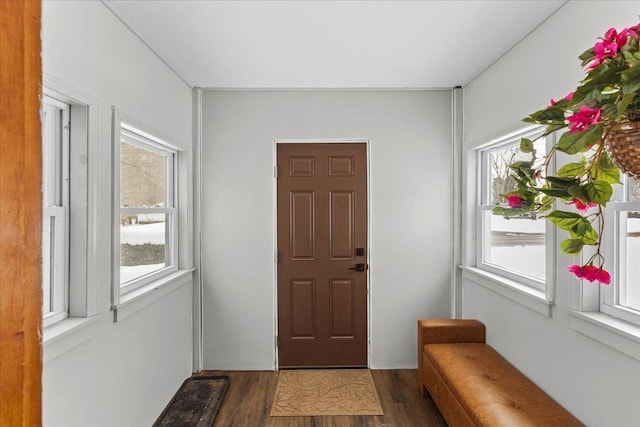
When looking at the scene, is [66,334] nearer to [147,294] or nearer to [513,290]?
[147,294]

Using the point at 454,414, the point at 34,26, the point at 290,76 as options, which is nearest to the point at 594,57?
the point at 34,26

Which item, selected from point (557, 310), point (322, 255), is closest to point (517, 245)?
point (557, 310)

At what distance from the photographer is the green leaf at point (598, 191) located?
882 mm

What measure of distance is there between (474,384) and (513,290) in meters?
0.70


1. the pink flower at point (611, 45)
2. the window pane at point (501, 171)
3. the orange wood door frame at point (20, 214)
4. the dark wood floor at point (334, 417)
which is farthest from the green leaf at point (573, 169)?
the dark wood floor at point (334, 417)

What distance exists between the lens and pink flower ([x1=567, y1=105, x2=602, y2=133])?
83 centimetres

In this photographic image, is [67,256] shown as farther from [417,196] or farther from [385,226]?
[417,196]

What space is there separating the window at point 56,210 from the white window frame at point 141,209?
0.27m

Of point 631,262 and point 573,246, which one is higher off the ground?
point 573,246

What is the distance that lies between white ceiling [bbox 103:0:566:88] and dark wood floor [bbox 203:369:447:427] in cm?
257

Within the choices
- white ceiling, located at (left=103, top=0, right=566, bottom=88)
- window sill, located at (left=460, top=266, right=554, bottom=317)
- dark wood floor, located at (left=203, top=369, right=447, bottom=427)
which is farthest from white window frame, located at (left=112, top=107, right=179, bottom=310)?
window sill, located at (left=460, top=266, right=554, bottom=317)

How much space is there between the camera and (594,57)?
34.6 inches

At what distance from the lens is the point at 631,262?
1883 mm

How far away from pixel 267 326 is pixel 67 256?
80.2 inches
